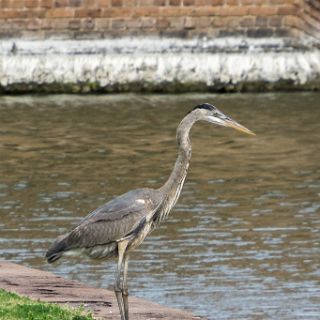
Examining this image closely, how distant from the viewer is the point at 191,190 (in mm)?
18609

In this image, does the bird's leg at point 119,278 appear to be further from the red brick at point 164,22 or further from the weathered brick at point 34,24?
the weathered brick at point 34,24

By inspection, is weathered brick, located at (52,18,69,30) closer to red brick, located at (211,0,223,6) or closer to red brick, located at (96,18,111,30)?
red brick, located at (96,18,111,30)

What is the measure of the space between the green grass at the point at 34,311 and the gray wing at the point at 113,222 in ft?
1.34

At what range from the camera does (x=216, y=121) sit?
1107cm

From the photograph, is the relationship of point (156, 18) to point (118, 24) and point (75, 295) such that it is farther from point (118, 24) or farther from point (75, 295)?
point (75, 295)

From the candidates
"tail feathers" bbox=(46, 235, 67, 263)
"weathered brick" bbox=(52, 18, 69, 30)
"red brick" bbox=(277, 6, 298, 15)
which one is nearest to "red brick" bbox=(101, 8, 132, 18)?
"weathered brick" bbox=(52, 18, 69, 30)

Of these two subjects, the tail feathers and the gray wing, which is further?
the tail feathers

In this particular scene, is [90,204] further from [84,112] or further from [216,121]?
[84,112]

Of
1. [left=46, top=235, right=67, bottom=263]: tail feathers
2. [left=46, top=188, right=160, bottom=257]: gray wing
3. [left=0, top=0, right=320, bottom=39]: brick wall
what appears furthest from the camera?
[left=0, top=0, right=320, bottom=39]: brick wall

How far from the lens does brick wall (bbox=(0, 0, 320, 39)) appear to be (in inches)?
1152

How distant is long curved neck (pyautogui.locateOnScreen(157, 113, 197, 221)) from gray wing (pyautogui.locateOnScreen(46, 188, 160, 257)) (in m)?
0.09

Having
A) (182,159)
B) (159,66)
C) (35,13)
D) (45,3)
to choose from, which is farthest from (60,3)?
(182,159)

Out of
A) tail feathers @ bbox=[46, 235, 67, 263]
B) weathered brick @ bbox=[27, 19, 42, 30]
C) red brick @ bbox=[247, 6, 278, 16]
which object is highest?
tail feathers @ bbox=[46, 235, 67, 263]

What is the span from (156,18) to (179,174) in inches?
731
